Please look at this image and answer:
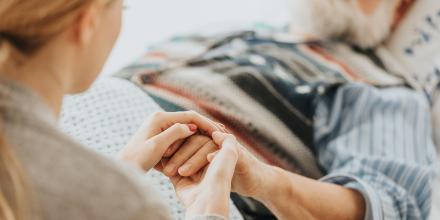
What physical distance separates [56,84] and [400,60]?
1018mm

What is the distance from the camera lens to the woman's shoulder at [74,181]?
0.49 meters

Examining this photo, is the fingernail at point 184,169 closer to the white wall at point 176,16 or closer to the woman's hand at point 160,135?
the woman's hand at point 160,135

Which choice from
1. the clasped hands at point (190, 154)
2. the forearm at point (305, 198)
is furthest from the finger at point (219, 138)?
the forearm at point (305, 198)

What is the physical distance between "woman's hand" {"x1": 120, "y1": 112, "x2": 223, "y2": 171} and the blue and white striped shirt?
325mm

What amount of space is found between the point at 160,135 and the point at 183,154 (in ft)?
0.14

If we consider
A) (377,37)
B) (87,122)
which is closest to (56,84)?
(87,122)

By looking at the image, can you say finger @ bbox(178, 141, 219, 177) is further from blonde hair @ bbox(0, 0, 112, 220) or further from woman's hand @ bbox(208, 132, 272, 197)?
blonde hair @ bbox(0, 0, 112, 220)

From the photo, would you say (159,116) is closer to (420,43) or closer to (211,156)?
(211,156)

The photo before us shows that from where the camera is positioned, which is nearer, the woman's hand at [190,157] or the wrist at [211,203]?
the wrist at [211,203]

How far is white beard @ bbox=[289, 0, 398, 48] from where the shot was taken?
1334 mm

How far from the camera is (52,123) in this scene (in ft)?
1.73

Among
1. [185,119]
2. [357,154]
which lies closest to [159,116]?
[185,119]


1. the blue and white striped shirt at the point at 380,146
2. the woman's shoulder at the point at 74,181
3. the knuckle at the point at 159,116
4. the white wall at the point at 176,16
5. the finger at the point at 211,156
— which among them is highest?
the woman's shoulder at the point at 74,181

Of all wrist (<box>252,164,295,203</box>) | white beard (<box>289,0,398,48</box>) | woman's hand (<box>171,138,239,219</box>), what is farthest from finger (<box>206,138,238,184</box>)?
white beard (<box>289,0,398,48</box>)
